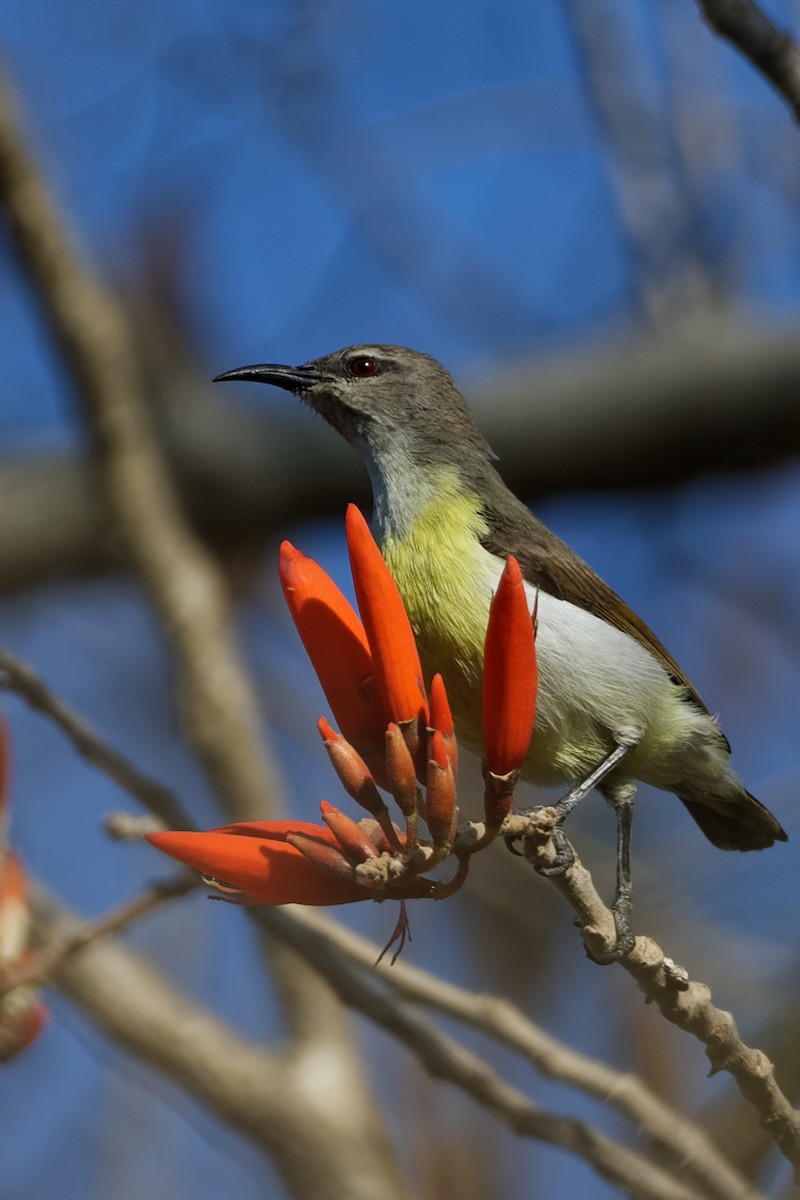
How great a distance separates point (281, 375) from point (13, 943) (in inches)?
67.3

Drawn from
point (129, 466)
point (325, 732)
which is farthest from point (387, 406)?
point (325, 732)

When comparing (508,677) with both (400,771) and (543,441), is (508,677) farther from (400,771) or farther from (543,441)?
(543,441)

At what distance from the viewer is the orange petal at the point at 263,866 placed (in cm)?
197

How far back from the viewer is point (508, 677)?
2064 mm

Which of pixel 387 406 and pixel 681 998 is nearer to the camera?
pixel 681 998

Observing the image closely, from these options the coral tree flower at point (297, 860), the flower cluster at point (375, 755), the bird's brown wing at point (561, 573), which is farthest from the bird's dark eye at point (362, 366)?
the coral tree flower at point (297, 860)

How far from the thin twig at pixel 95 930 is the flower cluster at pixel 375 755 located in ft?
1.52

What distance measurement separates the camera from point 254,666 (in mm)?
5758

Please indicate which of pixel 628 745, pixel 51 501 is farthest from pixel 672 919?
pixel 51 501

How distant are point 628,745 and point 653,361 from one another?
3.70 m

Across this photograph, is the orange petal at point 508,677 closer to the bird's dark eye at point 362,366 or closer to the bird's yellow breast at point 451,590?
the bird's yellow breast at point 451,590


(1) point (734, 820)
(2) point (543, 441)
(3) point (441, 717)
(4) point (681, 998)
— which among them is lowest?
(1) point (734, 820)

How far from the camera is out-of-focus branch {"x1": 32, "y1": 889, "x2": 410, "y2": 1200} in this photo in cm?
308

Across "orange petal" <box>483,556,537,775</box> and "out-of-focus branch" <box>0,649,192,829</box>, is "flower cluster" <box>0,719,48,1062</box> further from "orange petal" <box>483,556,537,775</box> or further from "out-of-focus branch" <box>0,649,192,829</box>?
"orange petal" <box>483,556,537,775</box>
